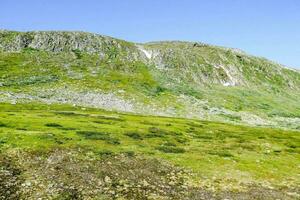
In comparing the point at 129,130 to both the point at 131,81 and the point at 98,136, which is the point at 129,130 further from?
the point at 131,81

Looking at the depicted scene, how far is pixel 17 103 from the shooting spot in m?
105

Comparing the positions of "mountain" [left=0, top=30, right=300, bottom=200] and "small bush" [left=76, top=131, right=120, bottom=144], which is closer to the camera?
"mountain" [left=0, top=30, right=300, bottom=200]

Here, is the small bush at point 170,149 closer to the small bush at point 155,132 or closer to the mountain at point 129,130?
the mountain at point 129,130

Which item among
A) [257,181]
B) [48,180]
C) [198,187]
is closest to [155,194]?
[198,187]

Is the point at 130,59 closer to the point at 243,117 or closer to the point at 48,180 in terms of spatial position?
the point at 243,117

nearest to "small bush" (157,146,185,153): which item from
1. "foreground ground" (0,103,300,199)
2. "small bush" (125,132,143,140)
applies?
"foreground ground" (0,103,300,199)

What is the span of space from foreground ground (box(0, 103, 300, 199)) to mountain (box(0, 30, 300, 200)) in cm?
14

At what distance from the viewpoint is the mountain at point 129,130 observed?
1608 inches

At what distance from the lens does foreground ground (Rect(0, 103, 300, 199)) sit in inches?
1519

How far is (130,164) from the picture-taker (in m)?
47.2

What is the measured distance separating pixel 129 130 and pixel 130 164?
83.1 ft

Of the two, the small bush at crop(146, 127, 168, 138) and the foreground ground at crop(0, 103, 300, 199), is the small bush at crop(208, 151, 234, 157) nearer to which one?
the foreground ground at crop(0, 103, 300, 199)

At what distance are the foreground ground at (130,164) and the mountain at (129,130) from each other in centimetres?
14

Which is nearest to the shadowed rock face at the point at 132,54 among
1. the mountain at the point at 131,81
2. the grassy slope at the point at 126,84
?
the mountain at the point at 131,81
